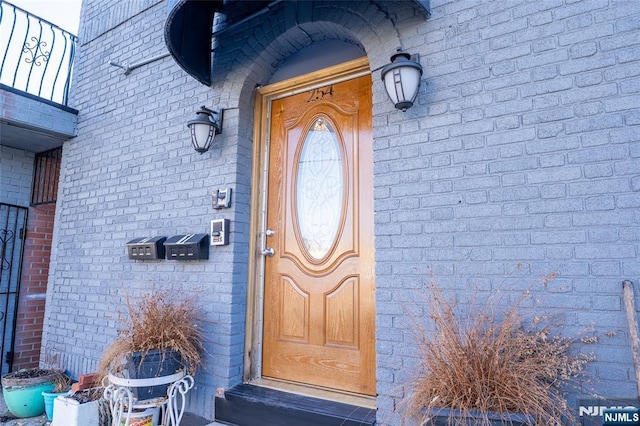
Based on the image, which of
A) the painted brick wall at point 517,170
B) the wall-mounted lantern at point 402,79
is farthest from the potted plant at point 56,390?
the wall-mounted lantern at point 402,79

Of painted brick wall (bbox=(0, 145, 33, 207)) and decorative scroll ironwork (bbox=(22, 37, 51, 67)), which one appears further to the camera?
painted brick wall (bbox=(0, 145, 33, 207))

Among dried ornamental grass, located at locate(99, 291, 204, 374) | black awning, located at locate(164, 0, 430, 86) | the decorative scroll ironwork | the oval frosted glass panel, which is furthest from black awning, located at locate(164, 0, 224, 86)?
the decorative scroll ironwork

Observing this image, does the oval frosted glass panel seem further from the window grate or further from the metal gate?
the metal gate

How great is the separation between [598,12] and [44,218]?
496 cm

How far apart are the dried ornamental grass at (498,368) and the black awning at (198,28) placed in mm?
Result: 2315

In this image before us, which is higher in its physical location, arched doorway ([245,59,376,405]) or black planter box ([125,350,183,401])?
arched doorway ([245,59,376,405])

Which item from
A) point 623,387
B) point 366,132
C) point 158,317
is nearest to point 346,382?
point 158,317

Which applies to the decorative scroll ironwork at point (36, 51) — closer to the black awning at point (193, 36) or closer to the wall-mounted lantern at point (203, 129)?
the black awning at point (193, 36)

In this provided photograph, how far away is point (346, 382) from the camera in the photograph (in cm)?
227

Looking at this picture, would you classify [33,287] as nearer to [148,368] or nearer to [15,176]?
[15,176]

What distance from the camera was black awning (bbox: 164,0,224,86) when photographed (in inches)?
100

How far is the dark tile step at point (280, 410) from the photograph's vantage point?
2010 millimetres

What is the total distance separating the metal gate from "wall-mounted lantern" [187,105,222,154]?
263 centimetres

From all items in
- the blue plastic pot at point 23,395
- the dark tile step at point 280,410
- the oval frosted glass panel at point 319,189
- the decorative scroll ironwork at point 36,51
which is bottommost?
the blue plastic pot at point 23,395
